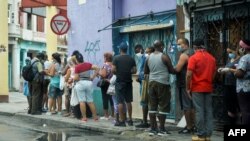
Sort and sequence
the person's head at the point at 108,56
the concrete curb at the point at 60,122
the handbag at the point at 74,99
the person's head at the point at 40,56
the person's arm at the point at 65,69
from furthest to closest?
the person's head at the point at 40,56, the person's arm at the point at 65,69, the handbag at the point at 74,99, the person's head at the point at 108,56, the concrete curb at the point at 60,122

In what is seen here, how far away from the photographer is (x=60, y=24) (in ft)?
59.2

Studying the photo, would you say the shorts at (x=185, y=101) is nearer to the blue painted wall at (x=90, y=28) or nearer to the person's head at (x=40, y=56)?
the blue painted wall at (x=90, y=28)

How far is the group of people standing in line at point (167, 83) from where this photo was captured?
33.4ft

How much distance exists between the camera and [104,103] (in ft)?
49.3

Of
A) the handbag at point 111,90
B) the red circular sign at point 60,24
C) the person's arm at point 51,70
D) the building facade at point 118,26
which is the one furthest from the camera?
the red circular sign at point 60,24

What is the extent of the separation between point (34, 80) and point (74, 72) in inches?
95.0

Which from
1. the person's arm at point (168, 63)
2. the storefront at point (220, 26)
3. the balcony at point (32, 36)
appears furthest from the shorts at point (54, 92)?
the balcony at point (32, 36)

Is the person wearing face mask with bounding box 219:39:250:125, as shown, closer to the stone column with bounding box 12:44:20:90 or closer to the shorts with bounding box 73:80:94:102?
the shorts with bounding box 73:80:94:102

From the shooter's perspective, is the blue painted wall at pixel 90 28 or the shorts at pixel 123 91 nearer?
the shorts at pixel 123 91

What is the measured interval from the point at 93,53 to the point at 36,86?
2.04 metres

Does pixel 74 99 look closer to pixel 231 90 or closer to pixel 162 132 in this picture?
pixel 162 132

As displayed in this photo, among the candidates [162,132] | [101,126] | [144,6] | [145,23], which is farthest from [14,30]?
[162,132]

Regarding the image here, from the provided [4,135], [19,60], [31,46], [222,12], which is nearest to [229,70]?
[222,12]

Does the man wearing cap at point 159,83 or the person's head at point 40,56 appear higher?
the person's head at point 40,56
